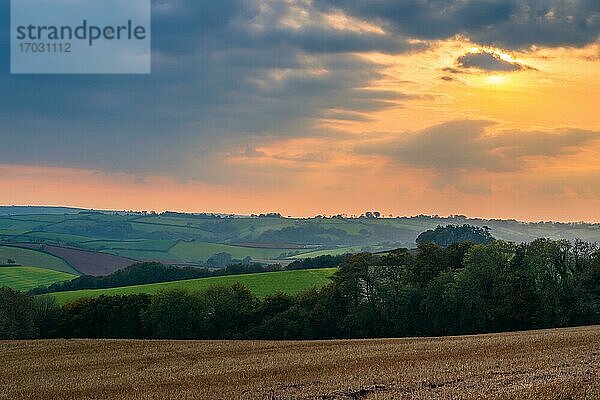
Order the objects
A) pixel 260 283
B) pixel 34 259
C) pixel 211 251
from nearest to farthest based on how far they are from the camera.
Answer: pixel 260 283
pixel 34 259
pixel 211 251

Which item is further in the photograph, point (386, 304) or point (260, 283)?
point (260, 283)

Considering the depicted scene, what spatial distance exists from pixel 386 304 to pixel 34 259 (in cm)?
9392

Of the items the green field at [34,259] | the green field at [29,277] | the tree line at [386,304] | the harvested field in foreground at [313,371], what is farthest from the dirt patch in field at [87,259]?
the harvested field in foreground at [313,371]

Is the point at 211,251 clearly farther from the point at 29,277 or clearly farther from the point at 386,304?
the point at 386,304

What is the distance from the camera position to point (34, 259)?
416 ft

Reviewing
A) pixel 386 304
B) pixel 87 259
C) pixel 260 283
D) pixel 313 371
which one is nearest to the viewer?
pixel 313 371

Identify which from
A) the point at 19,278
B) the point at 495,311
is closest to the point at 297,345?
the point at 495,311

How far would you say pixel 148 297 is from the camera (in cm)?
6444

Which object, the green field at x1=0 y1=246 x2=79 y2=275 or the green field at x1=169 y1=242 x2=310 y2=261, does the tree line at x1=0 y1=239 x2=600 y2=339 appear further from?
the green field at x1=169 y1=242 x2=310 y2=261

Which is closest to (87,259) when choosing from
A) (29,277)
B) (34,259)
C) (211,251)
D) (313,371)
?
(34,259)

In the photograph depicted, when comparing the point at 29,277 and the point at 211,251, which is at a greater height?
the point at 211,251

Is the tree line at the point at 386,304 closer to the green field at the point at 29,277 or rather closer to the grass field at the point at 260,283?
the grass field at the point at 260,283

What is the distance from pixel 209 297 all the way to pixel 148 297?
6.73m

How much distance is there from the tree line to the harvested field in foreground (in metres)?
21.5
